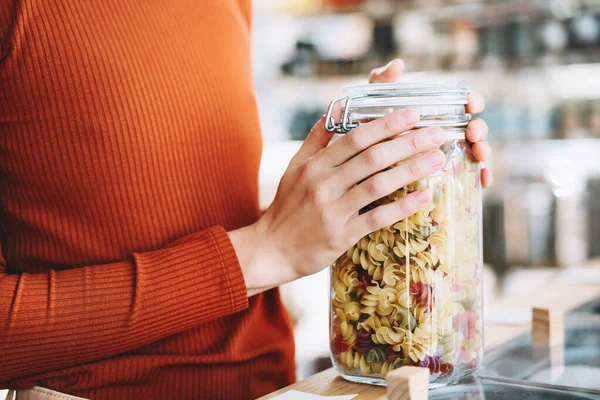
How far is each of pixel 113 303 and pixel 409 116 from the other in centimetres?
35

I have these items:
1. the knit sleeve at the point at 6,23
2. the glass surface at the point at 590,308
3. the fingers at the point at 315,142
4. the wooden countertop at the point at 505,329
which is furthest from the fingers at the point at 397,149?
the glass surface at the point at 590,308

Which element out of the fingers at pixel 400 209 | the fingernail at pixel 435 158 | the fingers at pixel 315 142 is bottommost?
the fingers at pixel 400 209

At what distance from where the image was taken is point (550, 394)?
2.43ft

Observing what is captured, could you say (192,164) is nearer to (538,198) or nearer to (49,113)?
(49,113)

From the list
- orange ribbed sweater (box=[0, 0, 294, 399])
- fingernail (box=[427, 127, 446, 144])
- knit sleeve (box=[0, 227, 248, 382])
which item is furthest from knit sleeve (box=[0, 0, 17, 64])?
fingernail (box=[427, 127, 446, 144])

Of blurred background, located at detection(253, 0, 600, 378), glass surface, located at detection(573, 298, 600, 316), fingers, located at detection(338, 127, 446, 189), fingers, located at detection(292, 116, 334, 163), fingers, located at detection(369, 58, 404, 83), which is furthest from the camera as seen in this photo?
blurred background, located at detection(253, 0, 600, 378)

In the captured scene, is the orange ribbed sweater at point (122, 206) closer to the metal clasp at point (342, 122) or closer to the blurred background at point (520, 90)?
the metal clasp at point (342, 122)

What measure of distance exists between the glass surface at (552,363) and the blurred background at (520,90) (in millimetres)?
2295

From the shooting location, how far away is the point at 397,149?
2.13 feet

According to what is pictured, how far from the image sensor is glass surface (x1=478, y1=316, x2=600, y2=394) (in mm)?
803

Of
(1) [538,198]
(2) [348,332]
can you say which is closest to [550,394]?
(2) [348,332]

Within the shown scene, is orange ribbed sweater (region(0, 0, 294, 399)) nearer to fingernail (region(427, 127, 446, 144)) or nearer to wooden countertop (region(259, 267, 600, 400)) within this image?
wooden countertop (region(259, 267, 600, 400))

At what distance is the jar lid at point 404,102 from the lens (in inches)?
27.6

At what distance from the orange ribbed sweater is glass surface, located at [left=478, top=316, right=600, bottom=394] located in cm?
28
